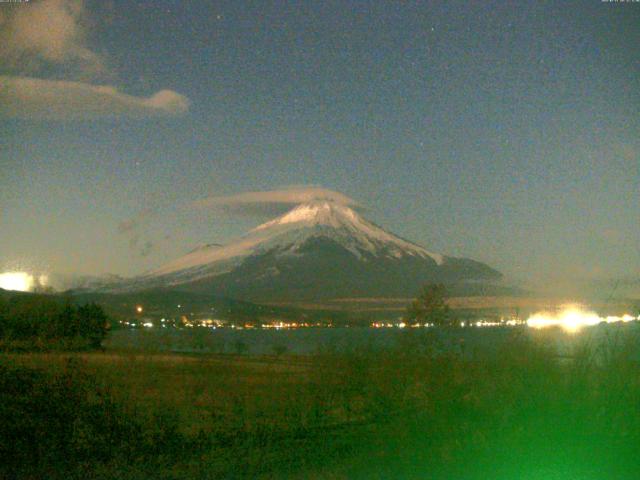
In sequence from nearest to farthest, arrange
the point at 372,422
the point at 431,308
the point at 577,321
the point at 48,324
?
1. the point at 372,422
2. the point at 577,321
3. the point at 48,324
4. the point at 431,308

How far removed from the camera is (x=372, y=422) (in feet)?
50.4

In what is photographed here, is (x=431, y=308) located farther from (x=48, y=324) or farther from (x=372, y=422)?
(x=372, y=422)

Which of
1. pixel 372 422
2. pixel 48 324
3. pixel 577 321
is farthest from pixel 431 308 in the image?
pixel 372 422

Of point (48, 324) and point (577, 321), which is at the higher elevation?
point (577, 321)

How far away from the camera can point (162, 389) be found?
21.1 metres

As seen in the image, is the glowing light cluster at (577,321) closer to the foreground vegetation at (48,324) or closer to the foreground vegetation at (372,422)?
the foreground vegetation at (372,422)

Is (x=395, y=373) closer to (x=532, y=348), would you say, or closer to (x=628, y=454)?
(x=532, y=348)

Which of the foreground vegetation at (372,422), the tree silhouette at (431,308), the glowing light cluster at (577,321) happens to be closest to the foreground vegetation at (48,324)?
the foreground vegetation at (372,422)

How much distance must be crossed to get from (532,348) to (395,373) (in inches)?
160

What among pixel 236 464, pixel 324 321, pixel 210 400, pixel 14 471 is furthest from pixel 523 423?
pixel 324 321

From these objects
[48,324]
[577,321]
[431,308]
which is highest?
[431,308]

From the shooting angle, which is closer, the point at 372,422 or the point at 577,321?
the point at 372,422

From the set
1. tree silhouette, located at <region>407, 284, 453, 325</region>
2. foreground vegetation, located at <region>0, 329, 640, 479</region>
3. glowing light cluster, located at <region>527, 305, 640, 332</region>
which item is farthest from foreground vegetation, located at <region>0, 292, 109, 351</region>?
tree silhouette, located at <region>407, 284, 453, 325</region>

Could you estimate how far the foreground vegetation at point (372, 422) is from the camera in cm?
1078
